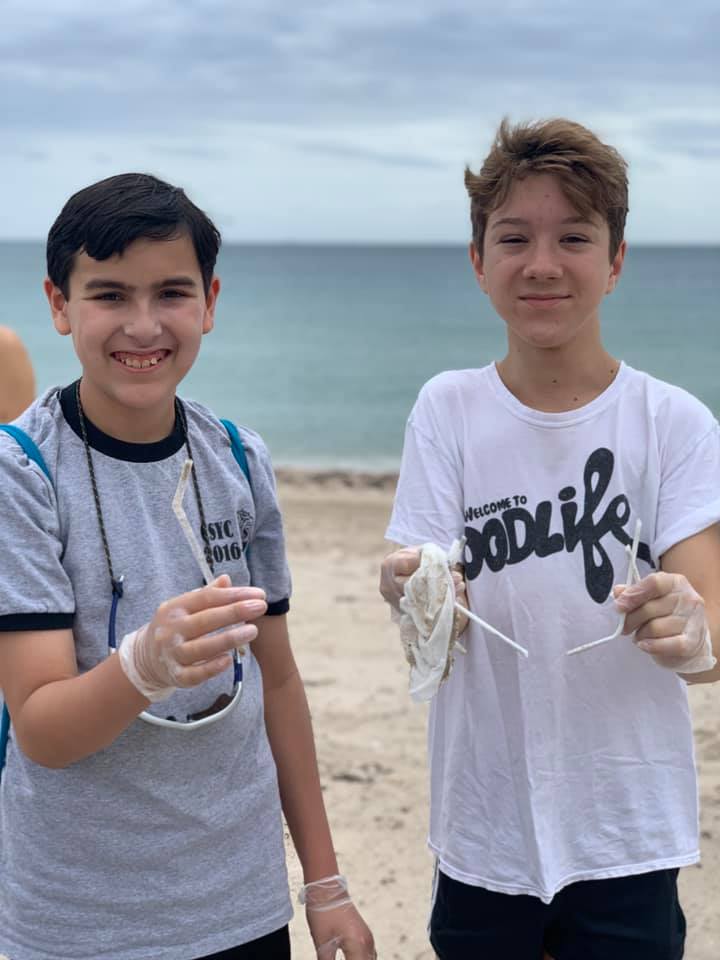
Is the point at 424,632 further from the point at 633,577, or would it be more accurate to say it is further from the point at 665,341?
the point at 665,341

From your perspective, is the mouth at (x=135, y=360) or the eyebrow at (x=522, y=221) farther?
the eyebrow at (x=522, y=221)

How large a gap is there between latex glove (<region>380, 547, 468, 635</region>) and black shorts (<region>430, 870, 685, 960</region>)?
633mm

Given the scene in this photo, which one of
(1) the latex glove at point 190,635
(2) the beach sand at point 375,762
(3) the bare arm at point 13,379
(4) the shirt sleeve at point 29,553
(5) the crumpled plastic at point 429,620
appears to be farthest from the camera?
(2) the beach sand at point 375,762

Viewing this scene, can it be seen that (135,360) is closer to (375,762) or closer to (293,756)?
(293,756)

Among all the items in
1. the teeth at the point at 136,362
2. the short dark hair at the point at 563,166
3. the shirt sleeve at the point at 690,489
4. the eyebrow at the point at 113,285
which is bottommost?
the shirt sleeve at the point at 690,489

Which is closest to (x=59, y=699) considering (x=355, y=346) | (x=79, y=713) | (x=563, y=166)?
(x=79, y=713)

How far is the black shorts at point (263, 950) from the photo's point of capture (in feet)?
6.92

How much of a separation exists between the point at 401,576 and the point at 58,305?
85 cm

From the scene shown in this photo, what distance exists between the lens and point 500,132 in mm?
2469

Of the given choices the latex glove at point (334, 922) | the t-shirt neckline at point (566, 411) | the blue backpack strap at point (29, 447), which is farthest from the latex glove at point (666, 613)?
the blue backpack strap at point (29, 447)

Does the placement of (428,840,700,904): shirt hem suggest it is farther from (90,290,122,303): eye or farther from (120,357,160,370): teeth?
(90,290,122,303): eye

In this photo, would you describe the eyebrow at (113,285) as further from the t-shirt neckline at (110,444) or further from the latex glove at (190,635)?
the latex glove at (190,635)

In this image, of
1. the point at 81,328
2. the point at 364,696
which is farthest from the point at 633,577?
the point at 364,696

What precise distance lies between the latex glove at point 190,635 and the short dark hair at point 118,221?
2.28 feet
